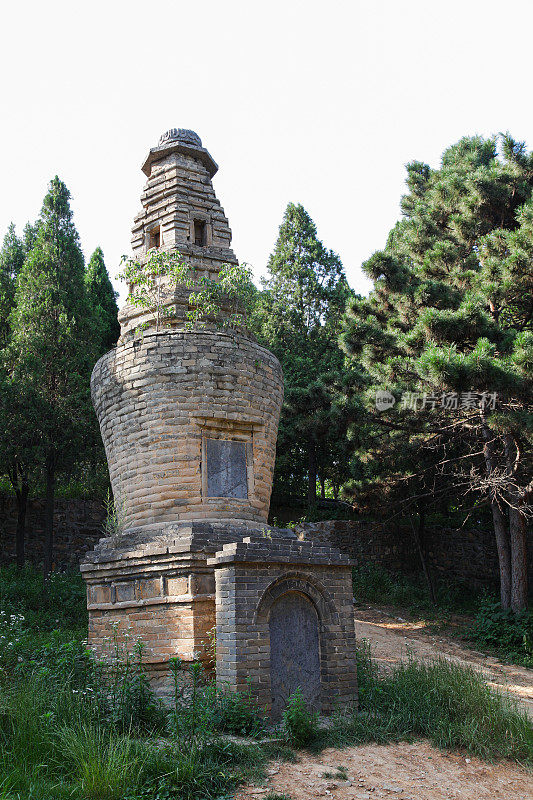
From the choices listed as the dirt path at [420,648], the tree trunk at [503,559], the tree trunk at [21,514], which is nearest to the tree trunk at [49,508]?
the tree trunk at [21,514]

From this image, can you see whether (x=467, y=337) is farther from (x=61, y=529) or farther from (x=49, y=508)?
(x=61, y=529)

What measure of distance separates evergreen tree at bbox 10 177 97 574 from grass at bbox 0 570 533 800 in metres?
6.71

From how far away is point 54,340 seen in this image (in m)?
15.2

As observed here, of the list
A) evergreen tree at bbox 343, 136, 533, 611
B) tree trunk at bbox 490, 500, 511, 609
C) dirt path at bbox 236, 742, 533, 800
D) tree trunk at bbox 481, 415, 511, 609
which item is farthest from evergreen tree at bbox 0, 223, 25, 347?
dirt path at bbox 236, 742, 533, 800

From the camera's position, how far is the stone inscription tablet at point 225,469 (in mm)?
8398

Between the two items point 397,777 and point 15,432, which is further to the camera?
point 15,432

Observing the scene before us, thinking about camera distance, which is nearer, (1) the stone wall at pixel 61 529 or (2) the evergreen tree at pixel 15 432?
(2) the evergreen tree at pixel 15 432

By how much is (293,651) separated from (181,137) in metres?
8.00

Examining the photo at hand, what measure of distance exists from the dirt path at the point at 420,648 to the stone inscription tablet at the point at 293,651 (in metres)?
2.42

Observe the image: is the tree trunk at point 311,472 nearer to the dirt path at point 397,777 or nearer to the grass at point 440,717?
the grass at point 440,717

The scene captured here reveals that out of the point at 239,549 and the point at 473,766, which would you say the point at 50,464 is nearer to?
the point at 239,549

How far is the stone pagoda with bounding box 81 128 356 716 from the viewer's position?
6.81 meters

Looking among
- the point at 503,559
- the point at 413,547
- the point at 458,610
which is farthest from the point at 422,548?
the point at 503,559

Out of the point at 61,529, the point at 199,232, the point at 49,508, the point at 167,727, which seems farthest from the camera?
the point at 61,529
